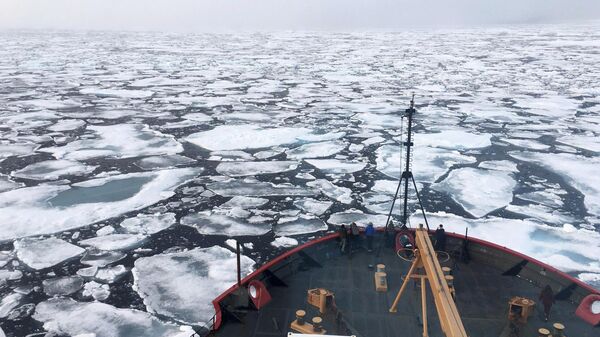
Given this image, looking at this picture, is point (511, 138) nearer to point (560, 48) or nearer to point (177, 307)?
point (177, 307)

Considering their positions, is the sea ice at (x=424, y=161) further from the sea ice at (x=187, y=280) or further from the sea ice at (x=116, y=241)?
the sea ice at (x=116, y=241)

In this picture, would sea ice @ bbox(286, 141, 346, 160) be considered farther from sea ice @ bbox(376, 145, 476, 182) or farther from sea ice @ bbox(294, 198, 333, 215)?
sea ice @ bbox(294, 198, 333, 215)

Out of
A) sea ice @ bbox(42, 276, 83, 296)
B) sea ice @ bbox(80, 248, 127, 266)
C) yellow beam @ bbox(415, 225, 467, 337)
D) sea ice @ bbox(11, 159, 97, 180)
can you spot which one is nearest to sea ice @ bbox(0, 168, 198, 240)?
sea ice @ bbox(11, 159, 97, 180)

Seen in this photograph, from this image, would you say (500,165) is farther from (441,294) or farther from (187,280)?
(441,294)

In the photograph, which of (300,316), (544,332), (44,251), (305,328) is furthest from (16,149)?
(544,332)

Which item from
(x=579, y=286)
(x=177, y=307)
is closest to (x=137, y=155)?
(x=177, y=307)

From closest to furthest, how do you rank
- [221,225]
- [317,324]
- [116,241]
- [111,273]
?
[317,324] < [111,273] < [116,241] < [221,225]
